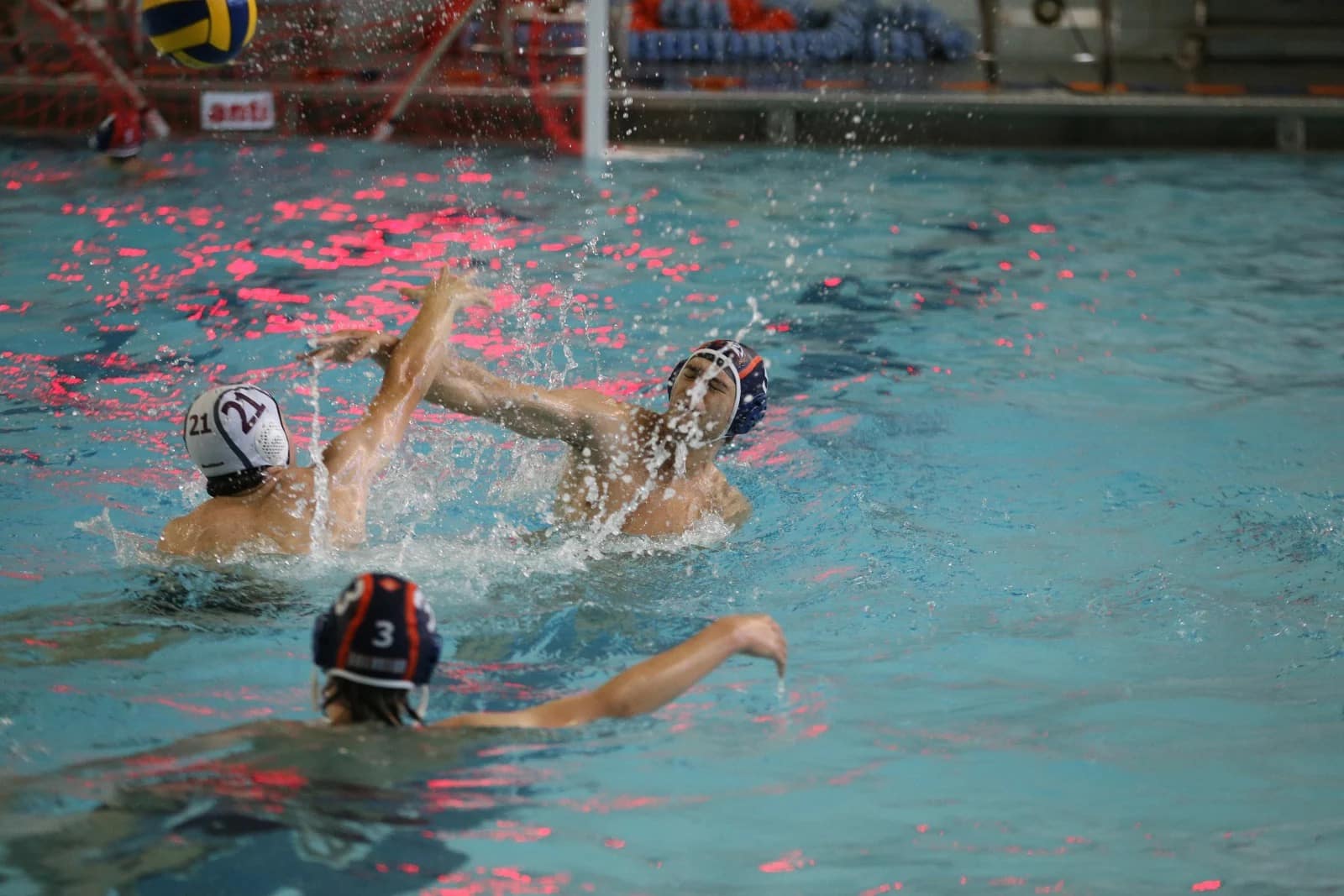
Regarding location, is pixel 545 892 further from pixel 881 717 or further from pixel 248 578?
pixel 248 578

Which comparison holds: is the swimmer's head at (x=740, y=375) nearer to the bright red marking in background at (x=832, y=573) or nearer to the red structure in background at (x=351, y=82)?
the bright red marking in background at (x=832, y=573)

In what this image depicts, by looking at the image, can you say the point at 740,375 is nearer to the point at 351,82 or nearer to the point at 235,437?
the point at 235,437

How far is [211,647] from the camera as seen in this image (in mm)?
4133

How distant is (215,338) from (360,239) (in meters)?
2.16

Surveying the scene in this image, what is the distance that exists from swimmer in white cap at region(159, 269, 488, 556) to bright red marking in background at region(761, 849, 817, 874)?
5.51 feet

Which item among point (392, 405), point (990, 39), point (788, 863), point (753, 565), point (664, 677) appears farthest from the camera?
point (990, 39)

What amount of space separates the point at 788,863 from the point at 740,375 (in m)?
1.83

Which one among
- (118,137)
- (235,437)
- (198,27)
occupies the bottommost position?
(235,437)

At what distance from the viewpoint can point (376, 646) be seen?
9.08ft

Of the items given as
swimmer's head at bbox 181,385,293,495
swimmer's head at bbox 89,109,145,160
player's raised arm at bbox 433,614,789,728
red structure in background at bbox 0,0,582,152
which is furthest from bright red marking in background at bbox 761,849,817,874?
red structure in background at bbox 0,0,582,152

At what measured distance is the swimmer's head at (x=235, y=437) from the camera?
418cm

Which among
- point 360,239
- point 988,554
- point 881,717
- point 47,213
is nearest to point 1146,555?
point 988,554

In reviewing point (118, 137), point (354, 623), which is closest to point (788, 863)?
point (354, 623)

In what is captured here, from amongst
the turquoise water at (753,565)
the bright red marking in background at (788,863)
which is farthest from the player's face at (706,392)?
the bright red marking in background at (788,863)
